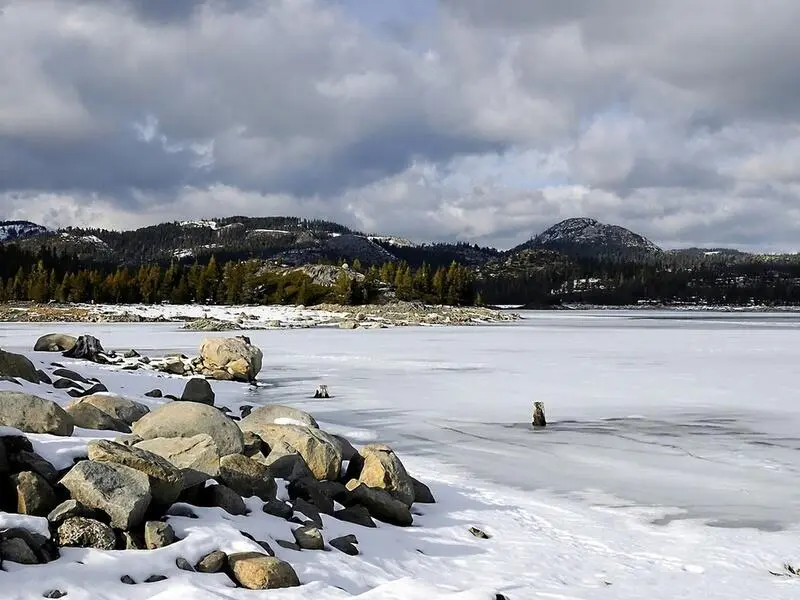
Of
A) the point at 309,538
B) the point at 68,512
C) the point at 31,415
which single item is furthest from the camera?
the point at 31,415

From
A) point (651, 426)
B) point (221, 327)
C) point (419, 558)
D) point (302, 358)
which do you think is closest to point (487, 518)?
point (419, 558)

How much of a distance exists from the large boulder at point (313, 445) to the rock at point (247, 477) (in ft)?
4.97

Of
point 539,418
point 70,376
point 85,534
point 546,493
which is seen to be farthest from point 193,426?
point 70,376

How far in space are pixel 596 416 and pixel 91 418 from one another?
11.3m

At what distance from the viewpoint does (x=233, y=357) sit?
24.2 meters

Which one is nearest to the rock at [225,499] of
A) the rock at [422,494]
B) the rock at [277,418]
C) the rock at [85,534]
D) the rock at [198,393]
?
the rock at [85,534]

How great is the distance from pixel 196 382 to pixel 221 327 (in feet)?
143

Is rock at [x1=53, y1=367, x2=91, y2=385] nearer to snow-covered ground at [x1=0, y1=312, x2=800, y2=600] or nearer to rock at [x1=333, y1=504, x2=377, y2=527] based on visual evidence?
snow-covered ground at [x1=0, y1=312, x2=800, y2=600]

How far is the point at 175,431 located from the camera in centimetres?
1031

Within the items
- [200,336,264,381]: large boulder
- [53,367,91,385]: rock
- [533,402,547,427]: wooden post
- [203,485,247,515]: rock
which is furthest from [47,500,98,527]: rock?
[200,336,264,381]: large boulder

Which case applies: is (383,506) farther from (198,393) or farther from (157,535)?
(198,393)

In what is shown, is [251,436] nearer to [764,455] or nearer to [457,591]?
[457,591]

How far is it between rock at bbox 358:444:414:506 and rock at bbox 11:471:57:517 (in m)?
4.09

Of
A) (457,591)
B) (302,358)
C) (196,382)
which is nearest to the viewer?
(457,591)
